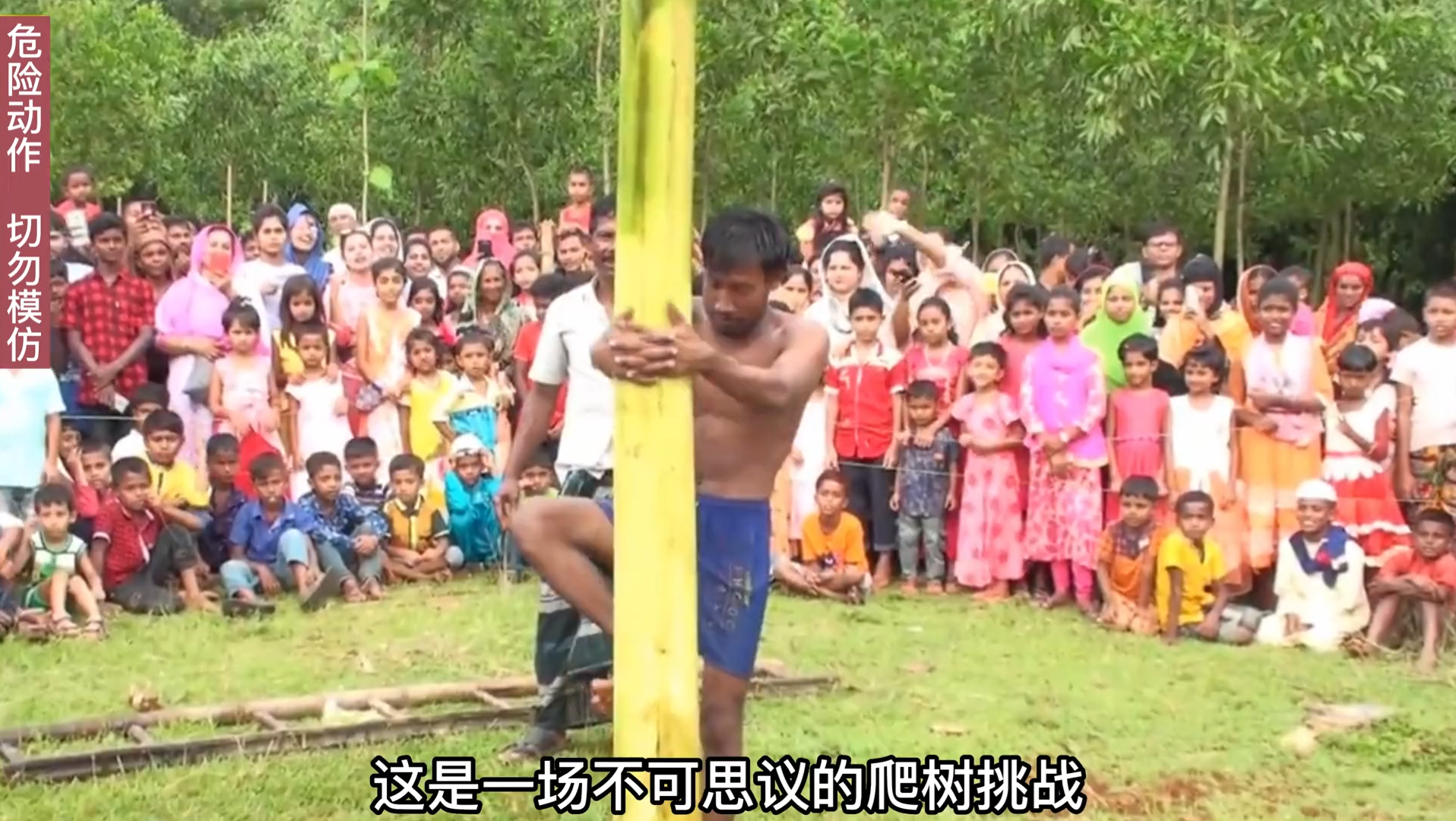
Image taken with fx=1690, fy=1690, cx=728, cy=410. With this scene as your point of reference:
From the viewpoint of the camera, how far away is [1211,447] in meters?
8.15

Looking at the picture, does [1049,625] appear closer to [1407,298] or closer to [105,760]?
[105,760]

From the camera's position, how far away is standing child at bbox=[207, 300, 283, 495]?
8.77m

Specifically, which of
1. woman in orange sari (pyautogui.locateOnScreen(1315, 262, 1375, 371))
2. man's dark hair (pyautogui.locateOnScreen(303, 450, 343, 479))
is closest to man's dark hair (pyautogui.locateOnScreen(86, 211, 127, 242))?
man's dark hair (pyautogui.locateOnScreen(303, 450, 343, 479))

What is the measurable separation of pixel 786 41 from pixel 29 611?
10.1 metres

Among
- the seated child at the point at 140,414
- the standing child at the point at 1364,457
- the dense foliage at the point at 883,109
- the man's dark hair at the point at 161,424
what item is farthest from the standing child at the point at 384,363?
the standing child at the point at 1364,457

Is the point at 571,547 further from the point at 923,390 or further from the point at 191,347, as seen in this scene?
the point at 191,347

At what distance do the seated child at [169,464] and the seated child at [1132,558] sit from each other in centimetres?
447

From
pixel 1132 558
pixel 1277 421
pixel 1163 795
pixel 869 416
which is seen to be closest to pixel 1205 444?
pixel 1277 421

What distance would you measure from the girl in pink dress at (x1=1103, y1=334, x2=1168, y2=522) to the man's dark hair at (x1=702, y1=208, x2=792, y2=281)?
4597mm

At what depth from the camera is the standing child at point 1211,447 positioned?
8125mm

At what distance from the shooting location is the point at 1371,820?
5082mm

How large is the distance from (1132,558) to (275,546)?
4.21 metres

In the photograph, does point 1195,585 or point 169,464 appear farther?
point 169,464

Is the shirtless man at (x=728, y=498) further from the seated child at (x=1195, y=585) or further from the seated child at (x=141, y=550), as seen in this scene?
the seated child at (x=141, y=550)
